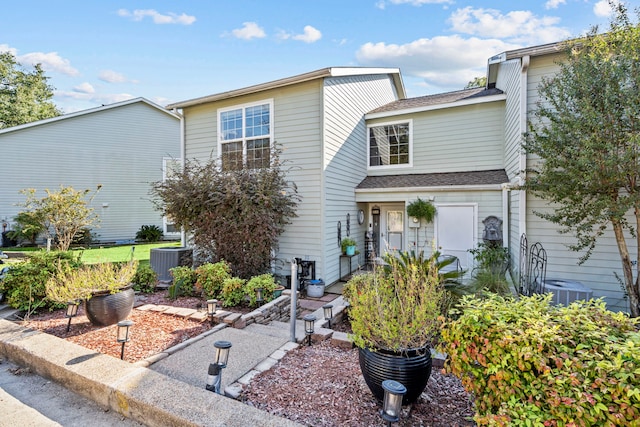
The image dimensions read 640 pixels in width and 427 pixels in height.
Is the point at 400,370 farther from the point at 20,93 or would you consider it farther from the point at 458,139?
the point at 20,93

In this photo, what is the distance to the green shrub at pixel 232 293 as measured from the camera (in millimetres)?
5984

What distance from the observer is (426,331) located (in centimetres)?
294

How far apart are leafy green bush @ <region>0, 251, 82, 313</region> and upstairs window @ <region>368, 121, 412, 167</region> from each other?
8.58m

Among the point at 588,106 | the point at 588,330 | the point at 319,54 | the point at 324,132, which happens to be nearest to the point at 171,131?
the point at 319,54

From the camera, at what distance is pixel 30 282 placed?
A: 5.48m

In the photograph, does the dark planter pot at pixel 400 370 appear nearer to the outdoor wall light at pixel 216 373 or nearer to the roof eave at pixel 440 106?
the outdoor wall light at pixel 216 373

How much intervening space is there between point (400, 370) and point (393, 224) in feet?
26.2

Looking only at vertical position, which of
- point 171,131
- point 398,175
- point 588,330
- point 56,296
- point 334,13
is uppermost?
point 334,13

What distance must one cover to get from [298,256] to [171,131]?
47.3 feet

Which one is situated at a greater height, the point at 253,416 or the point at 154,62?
the point at 154,62

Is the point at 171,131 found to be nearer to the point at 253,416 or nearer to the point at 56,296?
the point at 56,296

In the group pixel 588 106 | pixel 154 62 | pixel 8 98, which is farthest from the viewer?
pixel 8 98

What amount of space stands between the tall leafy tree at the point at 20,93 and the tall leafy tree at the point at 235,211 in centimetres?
2286

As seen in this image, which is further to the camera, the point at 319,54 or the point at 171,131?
the point at 171,131
